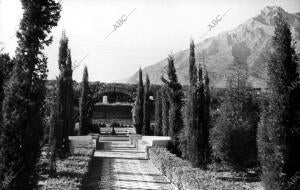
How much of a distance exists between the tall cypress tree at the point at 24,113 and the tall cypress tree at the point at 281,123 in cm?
687

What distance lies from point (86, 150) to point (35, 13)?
11591 mm

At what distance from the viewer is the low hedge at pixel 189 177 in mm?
12391

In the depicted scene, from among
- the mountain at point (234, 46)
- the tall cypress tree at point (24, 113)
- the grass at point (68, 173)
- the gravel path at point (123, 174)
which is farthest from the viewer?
the mountain at point (234, 46)

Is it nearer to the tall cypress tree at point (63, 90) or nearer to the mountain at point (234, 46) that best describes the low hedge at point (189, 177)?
the tall cypress tree at point (63, 90)

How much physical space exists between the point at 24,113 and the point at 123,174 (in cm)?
924

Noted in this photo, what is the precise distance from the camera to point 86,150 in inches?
848

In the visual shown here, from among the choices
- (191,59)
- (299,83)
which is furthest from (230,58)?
(299,83)

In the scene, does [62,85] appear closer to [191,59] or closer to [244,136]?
[191,59]

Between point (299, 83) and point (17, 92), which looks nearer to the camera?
point (17, 92)

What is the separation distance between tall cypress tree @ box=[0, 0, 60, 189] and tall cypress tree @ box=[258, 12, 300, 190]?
6.87 metres

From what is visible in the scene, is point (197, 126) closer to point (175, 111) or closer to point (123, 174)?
point (123, 174)

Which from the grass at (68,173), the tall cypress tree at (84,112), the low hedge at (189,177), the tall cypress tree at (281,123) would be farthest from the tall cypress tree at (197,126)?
the tall cypress tree at (84,112)

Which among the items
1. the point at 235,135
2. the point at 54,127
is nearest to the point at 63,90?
the point at 54,127

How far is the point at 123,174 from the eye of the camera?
18.2m
